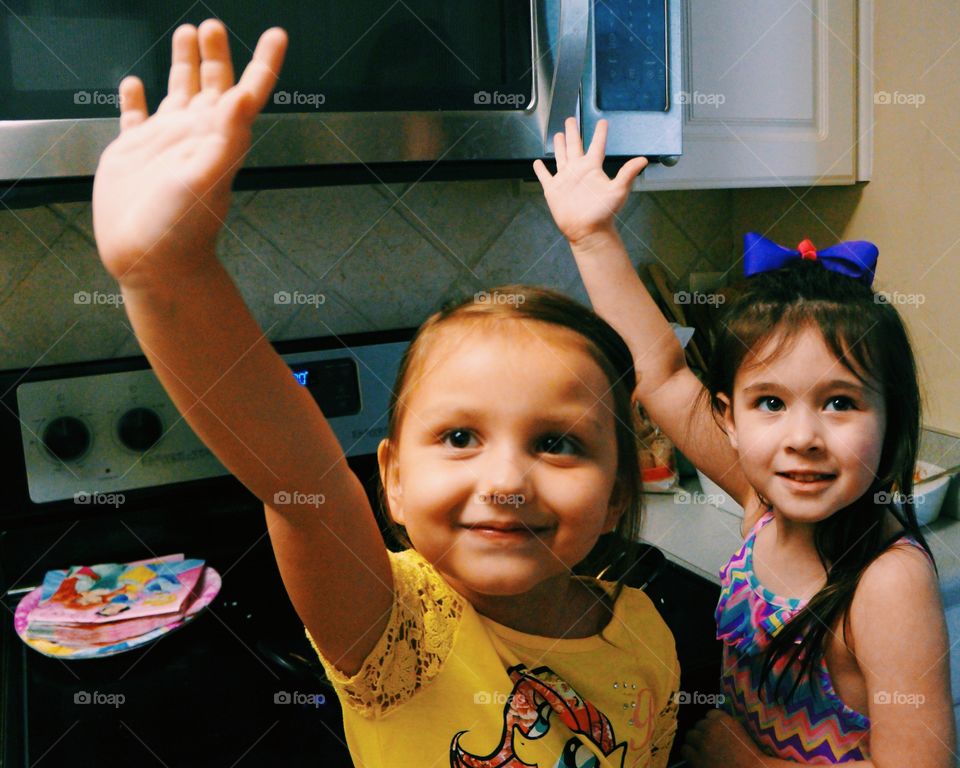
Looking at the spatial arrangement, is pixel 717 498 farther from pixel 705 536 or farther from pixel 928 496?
pixel 928 496

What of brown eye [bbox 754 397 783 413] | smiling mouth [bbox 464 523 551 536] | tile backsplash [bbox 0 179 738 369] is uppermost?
tile backsplash [bbox 0 179 738 369]

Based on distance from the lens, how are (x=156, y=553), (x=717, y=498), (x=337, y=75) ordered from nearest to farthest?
1. (x=337, y=75)
2. (x=156, y=553)
3. (x=717, y=498)

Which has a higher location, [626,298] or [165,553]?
[626,298]

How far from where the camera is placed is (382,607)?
20.6 inches

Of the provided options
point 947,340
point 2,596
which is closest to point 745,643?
point 947,340

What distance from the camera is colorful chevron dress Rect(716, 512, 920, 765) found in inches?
29.1

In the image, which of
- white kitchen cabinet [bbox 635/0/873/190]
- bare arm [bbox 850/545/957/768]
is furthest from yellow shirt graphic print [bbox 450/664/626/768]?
white kitchen cabinet [bbox 635/0/873/190]

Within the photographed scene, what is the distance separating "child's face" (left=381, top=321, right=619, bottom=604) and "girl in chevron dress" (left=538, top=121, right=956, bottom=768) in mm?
218

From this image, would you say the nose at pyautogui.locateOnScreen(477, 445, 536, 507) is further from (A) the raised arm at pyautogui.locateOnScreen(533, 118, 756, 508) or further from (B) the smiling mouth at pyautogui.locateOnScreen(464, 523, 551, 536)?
(A) the raised arm at pyautogui.locateOnScreen(533, 118, 756, 508)

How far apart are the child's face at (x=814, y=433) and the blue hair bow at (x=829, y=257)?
103mm

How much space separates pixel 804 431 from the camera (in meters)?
0.69

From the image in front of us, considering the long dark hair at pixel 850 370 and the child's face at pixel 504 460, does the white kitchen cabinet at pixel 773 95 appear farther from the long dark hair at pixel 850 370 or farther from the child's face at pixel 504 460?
the child's face at pixel 504 460

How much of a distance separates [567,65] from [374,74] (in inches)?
8.0

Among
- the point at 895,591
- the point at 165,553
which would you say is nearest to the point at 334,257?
the point at 165,553
